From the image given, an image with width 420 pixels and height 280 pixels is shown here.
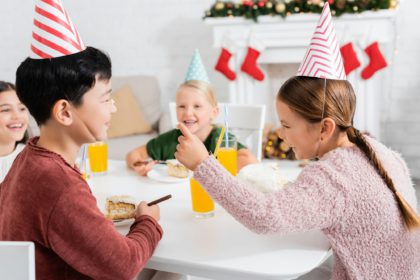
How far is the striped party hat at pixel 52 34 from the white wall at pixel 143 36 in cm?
315

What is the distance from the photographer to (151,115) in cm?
411

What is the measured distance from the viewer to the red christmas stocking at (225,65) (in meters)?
3.90

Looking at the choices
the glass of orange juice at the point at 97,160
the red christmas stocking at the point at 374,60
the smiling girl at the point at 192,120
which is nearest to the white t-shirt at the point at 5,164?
the glass of orange juice at the point at 97,160

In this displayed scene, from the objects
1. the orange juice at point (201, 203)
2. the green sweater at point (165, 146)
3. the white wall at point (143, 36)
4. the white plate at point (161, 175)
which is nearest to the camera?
the orange juice at point (201, 203)

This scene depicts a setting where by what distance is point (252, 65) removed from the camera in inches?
151

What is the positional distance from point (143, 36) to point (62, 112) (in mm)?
3447

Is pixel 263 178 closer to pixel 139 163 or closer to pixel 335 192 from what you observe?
pixel 335 192

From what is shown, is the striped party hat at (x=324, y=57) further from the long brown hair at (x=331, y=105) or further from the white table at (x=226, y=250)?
the white table at (x=226, y=250)

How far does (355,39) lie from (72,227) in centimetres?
295

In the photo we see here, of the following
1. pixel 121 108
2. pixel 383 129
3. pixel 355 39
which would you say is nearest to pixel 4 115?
pixel 121 108

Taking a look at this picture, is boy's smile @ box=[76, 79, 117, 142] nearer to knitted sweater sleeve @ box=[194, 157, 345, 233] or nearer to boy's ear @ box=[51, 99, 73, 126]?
boy's ear @ box=[51, 99, 73, 126]

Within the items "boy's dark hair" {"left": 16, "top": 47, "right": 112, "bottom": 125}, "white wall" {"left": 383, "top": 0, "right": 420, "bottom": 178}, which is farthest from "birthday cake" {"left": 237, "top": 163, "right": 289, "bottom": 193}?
"white wall" {"left": 383, "top": 0, "right": 420, "bottom": 178}

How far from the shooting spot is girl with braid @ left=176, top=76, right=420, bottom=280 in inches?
44.7

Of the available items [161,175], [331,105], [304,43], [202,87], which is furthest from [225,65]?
[331,105]
